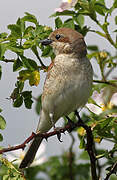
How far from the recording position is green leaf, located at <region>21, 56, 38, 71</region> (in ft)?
8.75

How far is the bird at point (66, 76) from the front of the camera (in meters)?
3.20

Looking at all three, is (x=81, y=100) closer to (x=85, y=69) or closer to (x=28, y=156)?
(x=85, y=69)

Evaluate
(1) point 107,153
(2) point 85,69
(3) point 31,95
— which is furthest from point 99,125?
(2) point 85,69

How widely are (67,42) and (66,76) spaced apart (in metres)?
0.39

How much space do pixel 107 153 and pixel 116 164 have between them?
0.43 feet

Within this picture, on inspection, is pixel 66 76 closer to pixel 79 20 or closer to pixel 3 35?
pixel 79 20

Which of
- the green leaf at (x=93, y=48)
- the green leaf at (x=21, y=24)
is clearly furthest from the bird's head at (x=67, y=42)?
the green leaf at (x=21, y=24)

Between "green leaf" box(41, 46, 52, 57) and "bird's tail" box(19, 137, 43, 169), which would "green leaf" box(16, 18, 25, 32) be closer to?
"green leaf" box(41, 46, 52, 57)

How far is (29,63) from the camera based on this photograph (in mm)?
2727

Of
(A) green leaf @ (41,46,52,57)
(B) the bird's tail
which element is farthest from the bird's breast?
(B) the bird's tail

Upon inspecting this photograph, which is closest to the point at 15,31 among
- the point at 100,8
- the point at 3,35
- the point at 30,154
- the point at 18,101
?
the point at 3,35

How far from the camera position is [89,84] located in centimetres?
307

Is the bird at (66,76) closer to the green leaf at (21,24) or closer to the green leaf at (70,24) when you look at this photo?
the green leaf at (70,24)

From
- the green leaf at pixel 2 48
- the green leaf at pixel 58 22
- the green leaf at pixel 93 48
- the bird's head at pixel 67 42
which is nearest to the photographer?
the green leaf at pixel 2 48
